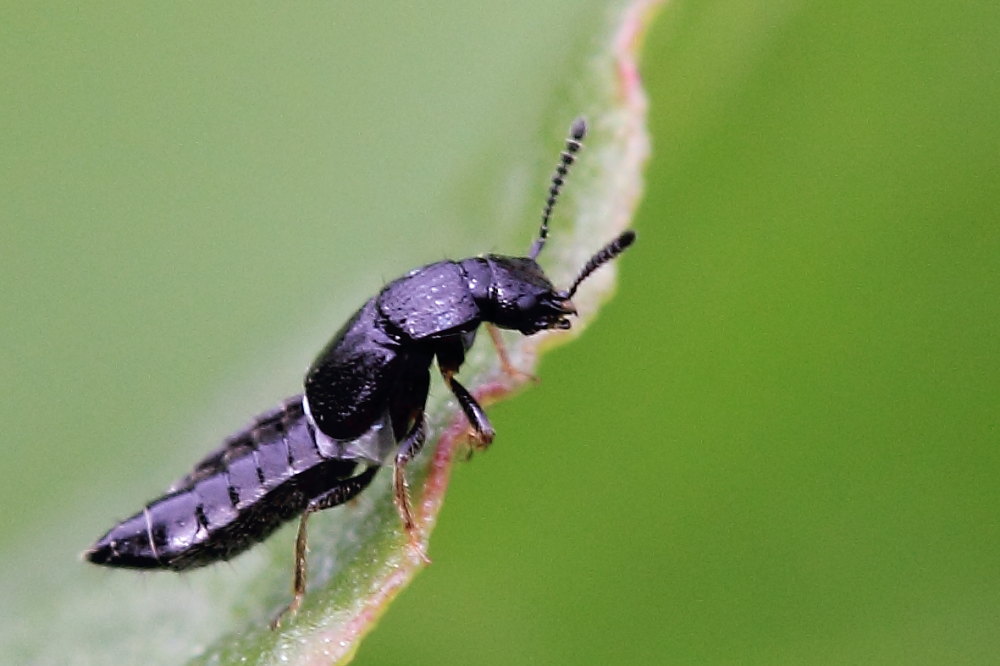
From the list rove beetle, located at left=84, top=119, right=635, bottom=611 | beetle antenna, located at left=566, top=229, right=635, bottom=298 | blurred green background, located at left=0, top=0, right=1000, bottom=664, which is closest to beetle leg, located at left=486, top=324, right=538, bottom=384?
blurred green background, located at left=0, top=0, right=1000, bottom=664

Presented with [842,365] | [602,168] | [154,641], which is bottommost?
[842,365]

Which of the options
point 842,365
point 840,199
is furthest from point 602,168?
Result: point 842,365

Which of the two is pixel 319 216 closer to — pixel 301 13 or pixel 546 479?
pixel 301 13

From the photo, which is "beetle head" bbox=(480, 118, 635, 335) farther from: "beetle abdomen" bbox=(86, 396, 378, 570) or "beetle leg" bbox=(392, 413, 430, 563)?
"beetle abdomen" bbox=(86, 396, 378, 570)

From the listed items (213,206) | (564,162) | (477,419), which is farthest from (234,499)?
(564,162)

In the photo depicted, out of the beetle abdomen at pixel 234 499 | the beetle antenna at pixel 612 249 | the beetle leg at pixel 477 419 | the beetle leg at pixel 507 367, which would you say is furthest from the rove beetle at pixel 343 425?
the beetle antenna at pixel 612 249

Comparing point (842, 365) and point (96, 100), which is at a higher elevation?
point (96, 100)
